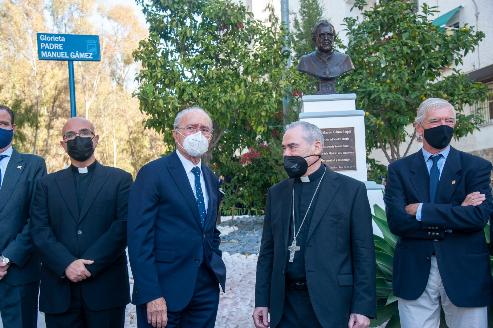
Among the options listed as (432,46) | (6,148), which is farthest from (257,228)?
(6,148)

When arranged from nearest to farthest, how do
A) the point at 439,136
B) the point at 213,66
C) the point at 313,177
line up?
the point at 313,177 < the point at 439,136 < the point at 213,66

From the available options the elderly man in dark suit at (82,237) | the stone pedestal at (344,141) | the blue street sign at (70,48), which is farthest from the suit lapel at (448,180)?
the stone pedestal at (344,141)

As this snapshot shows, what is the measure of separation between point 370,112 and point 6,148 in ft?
29.0

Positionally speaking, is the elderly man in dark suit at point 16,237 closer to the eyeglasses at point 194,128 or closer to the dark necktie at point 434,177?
the eyeglasses at point 194,128

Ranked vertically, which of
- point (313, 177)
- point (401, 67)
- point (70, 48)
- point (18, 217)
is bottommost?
point (18, 217)

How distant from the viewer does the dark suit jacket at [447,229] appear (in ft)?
11.7

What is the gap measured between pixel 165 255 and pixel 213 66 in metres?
9.90

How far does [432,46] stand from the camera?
12.0 m

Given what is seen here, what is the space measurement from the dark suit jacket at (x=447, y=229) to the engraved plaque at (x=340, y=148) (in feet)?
16.2

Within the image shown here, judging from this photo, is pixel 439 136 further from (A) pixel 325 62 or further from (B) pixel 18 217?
(A) pixel 325 62

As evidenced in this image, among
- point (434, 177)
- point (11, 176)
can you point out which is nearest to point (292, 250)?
point (434, 177)

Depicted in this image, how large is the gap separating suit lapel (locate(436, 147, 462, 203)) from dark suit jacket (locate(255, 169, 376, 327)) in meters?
0.52

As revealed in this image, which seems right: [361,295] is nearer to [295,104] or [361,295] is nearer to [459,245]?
[459,245]

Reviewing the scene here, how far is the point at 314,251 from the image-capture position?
135 inches
